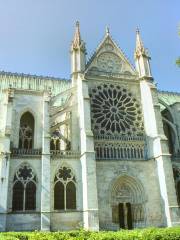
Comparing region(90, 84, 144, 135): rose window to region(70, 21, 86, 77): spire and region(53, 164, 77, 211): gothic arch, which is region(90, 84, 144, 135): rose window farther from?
region(53, 164, 77, 211): gothic arch

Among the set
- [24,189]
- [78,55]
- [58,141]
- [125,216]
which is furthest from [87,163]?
[78,55]

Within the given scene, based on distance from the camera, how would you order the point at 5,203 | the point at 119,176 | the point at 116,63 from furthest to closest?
the point at 116,63 < the point at 119,176 < the point at 5,203

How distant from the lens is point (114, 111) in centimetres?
2988

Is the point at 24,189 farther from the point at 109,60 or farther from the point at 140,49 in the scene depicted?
the point at 140,49

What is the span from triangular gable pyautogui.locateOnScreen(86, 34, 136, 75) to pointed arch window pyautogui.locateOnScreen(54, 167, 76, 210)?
40.9ft

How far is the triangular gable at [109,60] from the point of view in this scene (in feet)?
106

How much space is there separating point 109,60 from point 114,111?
7.11 meters

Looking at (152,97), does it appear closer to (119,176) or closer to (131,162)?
(131,162)

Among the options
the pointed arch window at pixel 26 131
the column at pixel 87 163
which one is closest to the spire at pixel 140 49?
the column at pixel 87 163

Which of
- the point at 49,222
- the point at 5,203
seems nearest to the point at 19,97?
the point at 5,203

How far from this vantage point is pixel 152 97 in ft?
98.3

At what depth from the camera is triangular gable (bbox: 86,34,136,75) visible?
32344 mm

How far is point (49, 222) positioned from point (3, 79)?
66.2ft

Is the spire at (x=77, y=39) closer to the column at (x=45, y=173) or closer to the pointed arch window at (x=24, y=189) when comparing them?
the column at (x=45, y=173)
